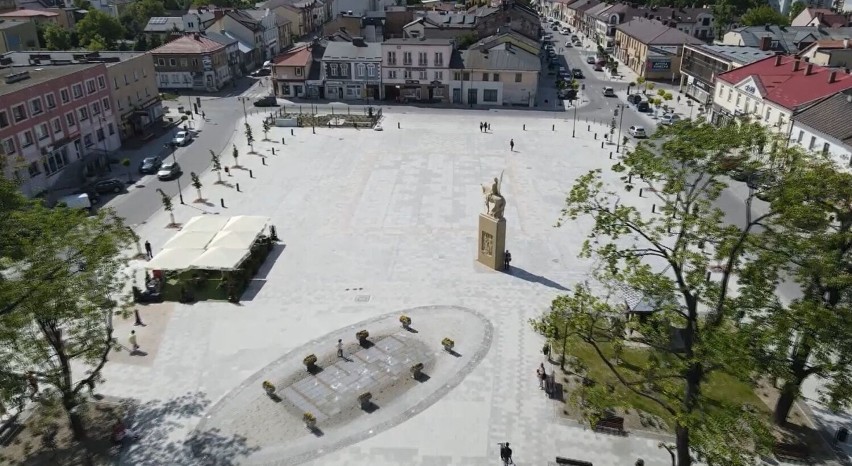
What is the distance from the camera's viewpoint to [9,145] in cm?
4784

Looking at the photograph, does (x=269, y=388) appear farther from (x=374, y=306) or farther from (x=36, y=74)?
(x=36, y=74)

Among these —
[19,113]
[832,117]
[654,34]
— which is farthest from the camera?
[654,34]

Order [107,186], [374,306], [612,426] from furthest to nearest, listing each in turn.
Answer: [107,186] < [374,306] < [612,426]

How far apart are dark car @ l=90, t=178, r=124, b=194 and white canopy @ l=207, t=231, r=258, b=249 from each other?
18.9 metres

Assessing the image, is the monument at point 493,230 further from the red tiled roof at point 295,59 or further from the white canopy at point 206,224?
the red tiled roof at point 295,59

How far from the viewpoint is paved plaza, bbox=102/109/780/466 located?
24281 millimetres

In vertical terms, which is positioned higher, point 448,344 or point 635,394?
point 448,344

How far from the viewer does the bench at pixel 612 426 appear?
24.5 meters

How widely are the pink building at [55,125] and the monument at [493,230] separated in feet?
119

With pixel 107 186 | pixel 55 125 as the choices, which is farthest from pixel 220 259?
pixel 55 125

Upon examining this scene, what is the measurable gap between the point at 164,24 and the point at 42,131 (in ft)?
237

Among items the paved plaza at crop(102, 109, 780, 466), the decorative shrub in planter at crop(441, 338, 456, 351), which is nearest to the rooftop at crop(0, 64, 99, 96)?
the paved plaza at crop(102, 109, 780, 466)

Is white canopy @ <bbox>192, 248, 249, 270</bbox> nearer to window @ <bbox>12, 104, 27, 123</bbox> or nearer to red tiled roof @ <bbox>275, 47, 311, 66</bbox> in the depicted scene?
window @ <bbox>12, 104, 27, 123</bbox>

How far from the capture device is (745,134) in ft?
57.3
